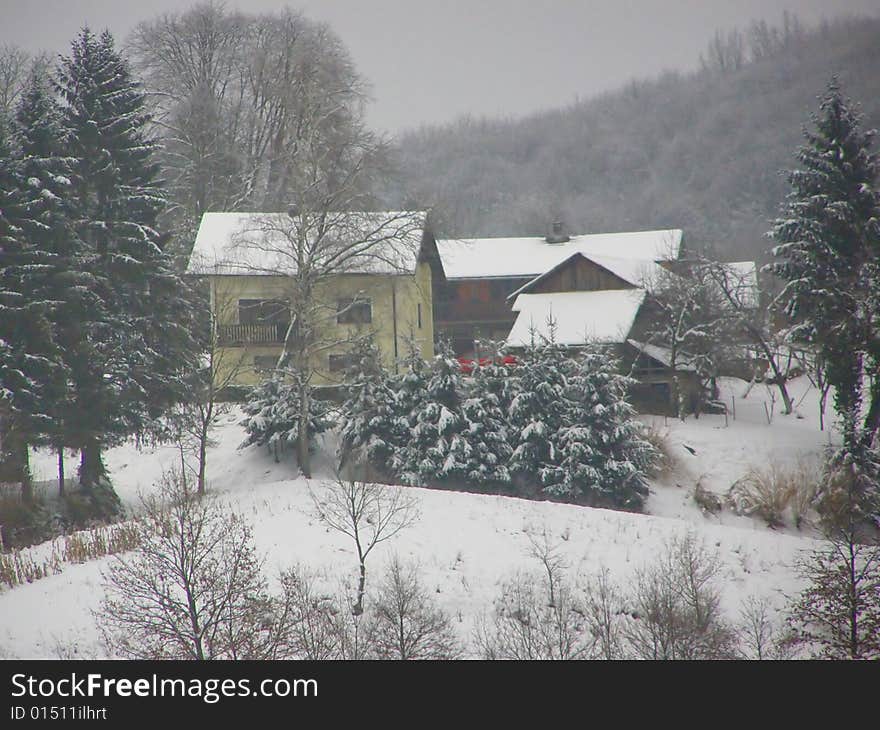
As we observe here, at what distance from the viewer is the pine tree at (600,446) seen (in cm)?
2514

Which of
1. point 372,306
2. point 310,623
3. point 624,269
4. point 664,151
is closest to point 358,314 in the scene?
point 372,306

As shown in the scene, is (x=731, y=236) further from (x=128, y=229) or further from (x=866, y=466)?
(x=128, y=229)

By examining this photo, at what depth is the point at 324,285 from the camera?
28984 millimetres

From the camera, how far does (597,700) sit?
6340mm

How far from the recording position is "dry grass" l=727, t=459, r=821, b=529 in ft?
77.3

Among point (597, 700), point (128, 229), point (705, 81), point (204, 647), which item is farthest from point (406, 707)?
point (705, 81)

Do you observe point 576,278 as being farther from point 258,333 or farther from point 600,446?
point 600,446

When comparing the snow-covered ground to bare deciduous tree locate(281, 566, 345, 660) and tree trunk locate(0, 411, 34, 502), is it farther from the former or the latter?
tree trunk locate(0, 411, 34, 502)

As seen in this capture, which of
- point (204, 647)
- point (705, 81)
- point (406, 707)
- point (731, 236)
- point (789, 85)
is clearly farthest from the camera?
point (731, 236)

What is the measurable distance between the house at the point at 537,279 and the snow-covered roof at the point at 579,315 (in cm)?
5

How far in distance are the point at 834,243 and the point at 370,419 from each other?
17.0 metres

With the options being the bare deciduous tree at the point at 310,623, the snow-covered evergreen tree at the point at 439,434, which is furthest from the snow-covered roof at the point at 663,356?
the bare deciduous tree at the point at 310,623

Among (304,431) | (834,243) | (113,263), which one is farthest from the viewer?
(834,243)

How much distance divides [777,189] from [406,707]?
187 ft
